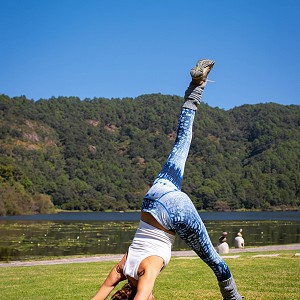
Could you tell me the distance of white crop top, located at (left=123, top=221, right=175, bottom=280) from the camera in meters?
3.41

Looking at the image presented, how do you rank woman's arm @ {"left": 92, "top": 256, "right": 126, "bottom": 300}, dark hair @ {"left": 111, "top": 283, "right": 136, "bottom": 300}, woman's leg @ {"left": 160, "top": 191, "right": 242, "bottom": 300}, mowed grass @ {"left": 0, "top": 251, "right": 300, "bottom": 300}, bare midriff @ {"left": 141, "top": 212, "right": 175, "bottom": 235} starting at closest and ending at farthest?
woman's leg @ {"left": 160, "top": 191, "right": 242, "bottom": 300}
bare midriff @ {"left": 141, "top": 212, "right": 175, "bottom": 235}
dark hair @ {"left": 111, "top": 283, "right": 136, "bottom": 300}
woman's arm @ {"left": 92, "top": 256, "right": 126, "bottom": 300}
mowed grass @ {"left": 0, "top": 251, "right": 300, "bottom": 300}

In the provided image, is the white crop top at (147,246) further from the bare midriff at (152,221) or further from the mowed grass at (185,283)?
the mowed grass at (185,283)

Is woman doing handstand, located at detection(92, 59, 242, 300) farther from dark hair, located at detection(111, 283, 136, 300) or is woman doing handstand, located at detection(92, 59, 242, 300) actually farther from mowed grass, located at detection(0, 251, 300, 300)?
mowed grass, located at detection(0, 251, 300, 300)

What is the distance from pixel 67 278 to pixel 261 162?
613 ft

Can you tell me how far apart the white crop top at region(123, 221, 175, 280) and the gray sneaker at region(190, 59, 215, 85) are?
936 mm

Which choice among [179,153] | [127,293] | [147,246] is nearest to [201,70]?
[179,153]

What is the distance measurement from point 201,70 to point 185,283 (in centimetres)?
746

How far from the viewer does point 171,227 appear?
3.35 meters

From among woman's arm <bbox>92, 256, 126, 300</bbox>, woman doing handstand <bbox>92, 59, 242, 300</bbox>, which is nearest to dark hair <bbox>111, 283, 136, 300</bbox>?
woman doing handstand <bbox>92, 59, 242, 300</bbox>

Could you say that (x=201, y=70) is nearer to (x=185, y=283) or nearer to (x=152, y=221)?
(x=152, y=221)

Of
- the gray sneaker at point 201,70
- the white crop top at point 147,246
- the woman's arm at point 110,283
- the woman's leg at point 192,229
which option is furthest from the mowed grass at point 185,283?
the gray sneaker at point 201,70

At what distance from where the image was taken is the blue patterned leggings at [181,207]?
10.8ft

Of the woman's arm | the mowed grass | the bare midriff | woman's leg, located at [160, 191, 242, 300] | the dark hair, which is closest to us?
woman's leg, located at [160, 191, 242, 300]

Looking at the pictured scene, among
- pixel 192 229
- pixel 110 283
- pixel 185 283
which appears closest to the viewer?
pixel 192 229
